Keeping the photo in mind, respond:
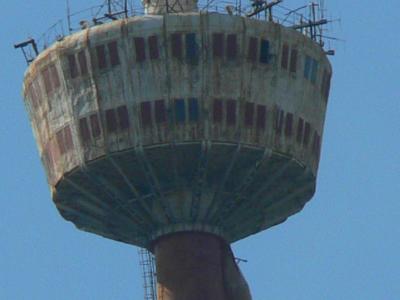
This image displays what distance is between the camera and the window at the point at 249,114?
13125 centimetres

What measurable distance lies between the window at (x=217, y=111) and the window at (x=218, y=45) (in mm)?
2546

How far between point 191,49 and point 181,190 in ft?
25.7

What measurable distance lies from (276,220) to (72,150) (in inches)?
545

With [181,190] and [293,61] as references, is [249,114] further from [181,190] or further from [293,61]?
[181,190]

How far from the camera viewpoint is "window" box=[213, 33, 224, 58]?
131 metres

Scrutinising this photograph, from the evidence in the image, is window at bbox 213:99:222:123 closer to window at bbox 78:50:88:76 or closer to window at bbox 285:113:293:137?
window at bbox 285:113:293:137

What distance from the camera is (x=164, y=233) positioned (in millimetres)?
133875

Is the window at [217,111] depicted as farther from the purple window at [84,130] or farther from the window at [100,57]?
the purple window at [84,130]

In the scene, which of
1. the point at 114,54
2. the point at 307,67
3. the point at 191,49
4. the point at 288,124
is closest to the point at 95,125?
the point at 114,54

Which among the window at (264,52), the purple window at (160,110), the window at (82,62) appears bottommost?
the purple window at (160,110)

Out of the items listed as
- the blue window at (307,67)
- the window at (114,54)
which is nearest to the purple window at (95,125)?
the window at (114,54)

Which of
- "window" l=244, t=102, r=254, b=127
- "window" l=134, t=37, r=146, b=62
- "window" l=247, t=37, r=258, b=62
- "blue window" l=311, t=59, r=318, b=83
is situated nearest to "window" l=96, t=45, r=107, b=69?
"window" l=134, t=37, r=146, b=62

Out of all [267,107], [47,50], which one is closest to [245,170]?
[267,107]

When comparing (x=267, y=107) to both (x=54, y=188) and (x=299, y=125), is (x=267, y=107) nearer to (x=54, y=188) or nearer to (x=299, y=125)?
(x=299, y=125)
